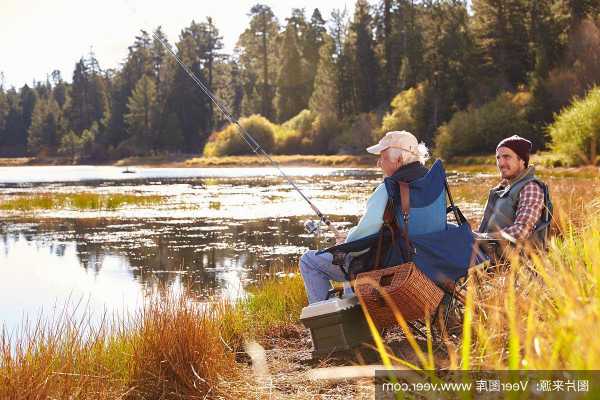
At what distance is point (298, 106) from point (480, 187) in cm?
4596

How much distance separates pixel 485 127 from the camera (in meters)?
34.5

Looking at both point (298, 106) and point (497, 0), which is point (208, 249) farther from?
point (298, 106)

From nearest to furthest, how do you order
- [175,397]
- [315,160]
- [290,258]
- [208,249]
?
[175,397], [290,258], [208,249], [315,160]

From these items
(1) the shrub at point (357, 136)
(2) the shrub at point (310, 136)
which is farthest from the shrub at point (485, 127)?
(2) the shrub at point (310, 136)

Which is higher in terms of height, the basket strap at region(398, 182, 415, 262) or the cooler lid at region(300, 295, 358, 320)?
the basket strap at region(398, 182, 415, 262)

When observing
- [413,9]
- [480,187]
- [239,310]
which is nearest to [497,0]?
[413,9]

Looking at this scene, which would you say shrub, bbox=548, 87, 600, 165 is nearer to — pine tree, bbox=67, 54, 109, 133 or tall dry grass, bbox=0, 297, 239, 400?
tall dry grass, bbox=0, 297, 239, 400

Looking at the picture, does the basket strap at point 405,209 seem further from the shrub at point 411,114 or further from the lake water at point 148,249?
the shrub at point 411,114

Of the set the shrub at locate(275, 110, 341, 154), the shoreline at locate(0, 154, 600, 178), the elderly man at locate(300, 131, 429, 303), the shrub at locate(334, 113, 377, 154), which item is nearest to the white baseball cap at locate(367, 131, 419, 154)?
the elderly man at locate(300, 131, 429, 303)

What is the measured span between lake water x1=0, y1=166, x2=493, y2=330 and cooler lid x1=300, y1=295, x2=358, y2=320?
101 cm

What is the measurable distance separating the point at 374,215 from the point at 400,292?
1.48 feet

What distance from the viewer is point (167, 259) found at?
34.8 ft

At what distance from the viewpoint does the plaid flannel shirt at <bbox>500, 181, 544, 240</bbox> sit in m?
4.34

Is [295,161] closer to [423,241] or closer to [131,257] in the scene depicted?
[131,257]
